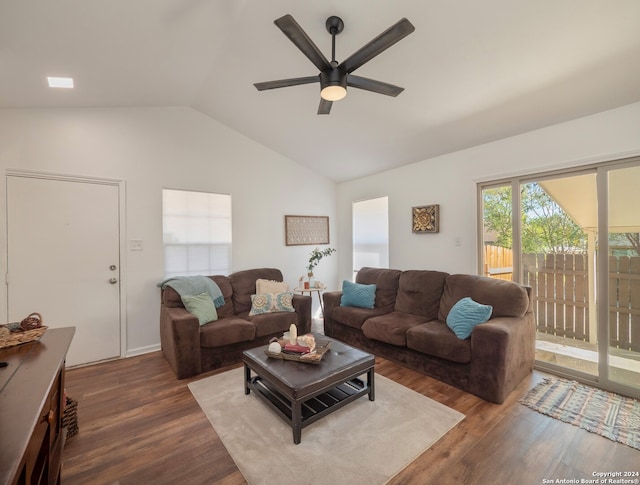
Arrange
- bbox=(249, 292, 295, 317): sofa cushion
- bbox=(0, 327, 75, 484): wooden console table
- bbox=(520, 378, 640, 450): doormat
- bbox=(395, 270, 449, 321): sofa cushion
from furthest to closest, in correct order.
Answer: bbox=(249, 292, 295, 317): sofa cushion → bbox=(395, 270, 449, 321): sofa cushion → bbox=(520, 378, 640, 450): doormat → bbox=(0, 327, 75, 484): wooden console table

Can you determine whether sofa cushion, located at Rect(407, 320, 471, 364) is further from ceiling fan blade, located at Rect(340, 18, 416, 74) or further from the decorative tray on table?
ceiling fan blade, located at Rect(340, 18, 416, 74)

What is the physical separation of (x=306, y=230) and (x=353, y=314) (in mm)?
1880

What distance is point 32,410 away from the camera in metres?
0.97

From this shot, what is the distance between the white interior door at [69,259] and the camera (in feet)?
9.44

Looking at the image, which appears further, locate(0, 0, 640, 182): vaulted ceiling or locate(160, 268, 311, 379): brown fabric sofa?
locate(160, 268, 311, 379): brown fabric sofa

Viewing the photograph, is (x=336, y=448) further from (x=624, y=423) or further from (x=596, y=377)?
(x=596, y=377)

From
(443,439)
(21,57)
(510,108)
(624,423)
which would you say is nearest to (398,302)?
(443,439)

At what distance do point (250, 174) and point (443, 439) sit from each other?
386cm

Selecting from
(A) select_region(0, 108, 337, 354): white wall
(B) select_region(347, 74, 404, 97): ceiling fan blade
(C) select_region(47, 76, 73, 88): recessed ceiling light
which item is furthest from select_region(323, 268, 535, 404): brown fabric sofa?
(C) select_region(47, 76, 73, 88): recessed ceiling light

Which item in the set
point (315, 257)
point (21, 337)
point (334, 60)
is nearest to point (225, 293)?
point (315, 257)

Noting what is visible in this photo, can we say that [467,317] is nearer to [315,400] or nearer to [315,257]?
[315,400]

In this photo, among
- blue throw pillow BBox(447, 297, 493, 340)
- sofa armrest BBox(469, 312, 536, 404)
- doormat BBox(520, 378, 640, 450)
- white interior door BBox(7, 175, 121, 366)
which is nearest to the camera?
doormat BBox(520, 378, 640, 450)

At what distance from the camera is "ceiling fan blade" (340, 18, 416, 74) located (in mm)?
1525

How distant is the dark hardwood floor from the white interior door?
2.90 feet
